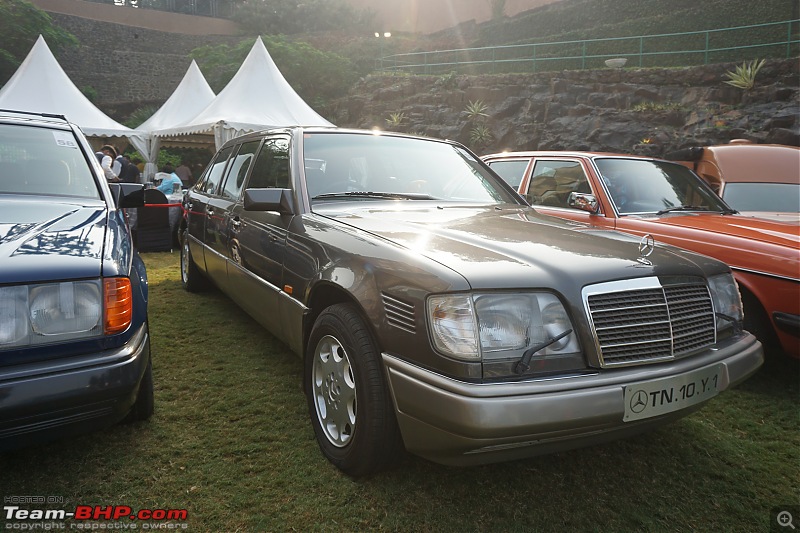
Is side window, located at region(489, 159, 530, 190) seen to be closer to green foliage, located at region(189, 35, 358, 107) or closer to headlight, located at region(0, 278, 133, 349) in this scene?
headlight, located at region(0, 278, 133, 349)

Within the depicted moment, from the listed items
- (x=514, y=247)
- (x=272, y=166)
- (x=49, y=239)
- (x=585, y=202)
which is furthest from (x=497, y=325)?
(x=585, y=202)

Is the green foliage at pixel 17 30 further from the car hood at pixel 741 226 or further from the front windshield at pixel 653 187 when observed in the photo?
the car hood at pixel 741 226

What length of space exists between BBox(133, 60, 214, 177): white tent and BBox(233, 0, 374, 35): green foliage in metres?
22.8

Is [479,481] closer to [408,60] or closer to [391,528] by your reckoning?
[391,528]

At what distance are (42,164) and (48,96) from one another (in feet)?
45.0

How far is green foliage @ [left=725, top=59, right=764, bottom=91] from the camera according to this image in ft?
50.1

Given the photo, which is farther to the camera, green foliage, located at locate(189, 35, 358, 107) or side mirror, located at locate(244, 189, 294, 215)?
green foliage, located at locate(189, 35, 358, 107)

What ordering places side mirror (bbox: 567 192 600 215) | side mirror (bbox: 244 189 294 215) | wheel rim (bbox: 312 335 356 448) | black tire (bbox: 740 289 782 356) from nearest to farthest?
wheel rim (bbox: 312 335 356 448) < side mirror (bbox: 244 189 294 215) < black tire (bbox: 740 289 782 356) < side mirror (bbox: 567 192 600 215)

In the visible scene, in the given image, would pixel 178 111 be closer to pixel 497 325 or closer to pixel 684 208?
pixel 684 208

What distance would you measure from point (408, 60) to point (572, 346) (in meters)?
28.5

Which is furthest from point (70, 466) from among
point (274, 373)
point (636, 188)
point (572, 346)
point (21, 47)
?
point (21, 47)

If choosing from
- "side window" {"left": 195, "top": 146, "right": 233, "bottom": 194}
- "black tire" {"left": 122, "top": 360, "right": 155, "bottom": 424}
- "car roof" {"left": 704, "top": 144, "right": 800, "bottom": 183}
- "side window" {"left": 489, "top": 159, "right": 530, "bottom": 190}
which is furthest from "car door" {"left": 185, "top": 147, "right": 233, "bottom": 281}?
"car roof" {"left": 704, "top": 144, "right": 800, "bottom": 183}

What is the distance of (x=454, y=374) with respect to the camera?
177 centimetres

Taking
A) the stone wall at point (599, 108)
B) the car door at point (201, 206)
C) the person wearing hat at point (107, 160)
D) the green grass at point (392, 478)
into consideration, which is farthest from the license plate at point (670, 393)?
the stone wall at point (599, 108)
